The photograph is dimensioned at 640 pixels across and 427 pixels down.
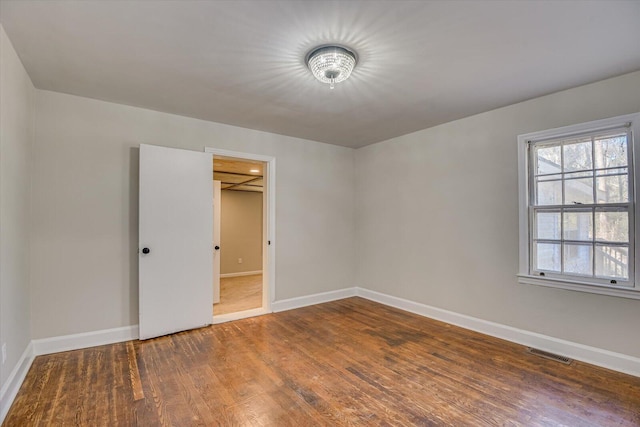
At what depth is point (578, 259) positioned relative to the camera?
9.33 ft

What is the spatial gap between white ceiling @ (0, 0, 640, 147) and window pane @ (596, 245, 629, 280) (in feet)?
4.93

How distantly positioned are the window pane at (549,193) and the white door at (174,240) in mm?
3638

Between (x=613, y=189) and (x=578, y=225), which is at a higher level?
(x=613, y=189)

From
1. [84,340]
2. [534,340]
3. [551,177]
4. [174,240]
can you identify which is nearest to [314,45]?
[174,240]

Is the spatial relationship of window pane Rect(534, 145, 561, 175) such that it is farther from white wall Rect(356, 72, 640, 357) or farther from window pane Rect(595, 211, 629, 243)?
window pane Rect(595, 211, 629, 243)

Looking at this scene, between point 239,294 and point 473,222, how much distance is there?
4026 millimetres

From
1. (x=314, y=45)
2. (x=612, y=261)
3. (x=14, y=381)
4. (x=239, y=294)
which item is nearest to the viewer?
(x=314, y=45)

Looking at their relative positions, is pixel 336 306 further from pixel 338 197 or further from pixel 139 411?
pixel 139 411

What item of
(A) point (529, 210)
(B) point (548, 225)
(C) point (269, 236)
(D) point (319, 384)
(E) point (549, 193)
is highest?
(E) point (549, 193)

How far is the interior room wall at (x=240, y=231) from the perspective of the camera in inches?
298

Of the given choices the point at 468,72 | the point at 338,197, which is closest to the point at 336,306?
the point at 338,197

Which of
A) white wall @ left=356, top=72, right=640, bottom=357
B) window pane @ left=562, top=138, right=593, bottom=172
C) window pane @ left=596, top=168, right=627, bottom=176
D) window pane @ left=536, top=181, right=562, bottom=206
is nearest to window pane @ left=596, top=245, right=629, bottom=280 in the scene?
white wall @ left=356, top=72, right=640, bottom=357

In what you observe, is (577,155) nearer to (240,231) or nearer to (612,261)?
(612,261)

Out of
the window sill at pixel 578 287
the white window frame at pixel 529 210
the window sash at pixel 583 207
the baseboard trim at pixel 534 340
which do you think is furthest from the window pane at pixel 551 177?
the baseboard trim at pixel 534 340
